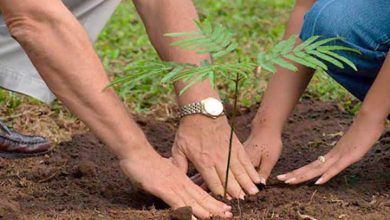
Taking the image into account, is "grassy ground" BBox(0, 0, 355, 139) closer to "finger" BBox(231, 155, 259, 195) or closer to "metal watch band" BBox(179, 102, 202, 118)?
"metal watch band" BBox(179, 102, 202, 118)

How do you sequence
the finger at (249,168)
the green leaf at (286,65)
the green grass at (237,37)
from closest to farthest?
1. the green leaf at (286,65)
2. the finger at (249,168)
3. the green grass at (237,37)

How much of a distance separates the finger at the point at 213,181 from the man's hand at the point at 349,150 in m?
0.21

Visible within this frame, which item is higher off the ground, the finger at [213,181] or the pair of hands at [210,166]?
the pair of hands at [210,166]

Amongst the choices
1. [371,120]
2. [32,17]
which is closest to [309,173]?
[371,120]

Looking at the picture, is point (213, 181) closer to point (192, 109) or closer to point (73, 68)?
point (192, 109)

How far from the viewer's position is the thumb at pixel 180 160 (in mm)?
2953

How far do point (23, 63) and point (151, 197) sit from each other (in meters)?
1.35

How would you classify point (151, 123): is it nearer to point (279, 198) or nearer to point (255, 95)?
point (255, 95)

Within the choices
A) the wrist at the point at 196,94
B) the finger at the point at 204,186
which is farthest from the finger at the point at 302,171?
the wrist at the point at 196,94

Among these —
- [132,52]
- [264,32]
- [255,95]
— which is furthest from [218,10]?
[255,95]

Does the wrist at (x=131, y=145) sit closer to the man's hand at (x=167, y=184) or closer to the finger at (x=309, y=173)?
the man's hand at (x=167, y=184)

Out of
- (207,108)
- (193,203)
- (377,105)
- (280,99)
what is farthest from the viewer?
(280,99)

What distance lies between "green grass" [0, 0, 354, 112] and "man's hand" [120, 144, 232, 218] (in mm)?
1410

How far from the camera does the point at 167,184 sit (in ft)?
9.00
